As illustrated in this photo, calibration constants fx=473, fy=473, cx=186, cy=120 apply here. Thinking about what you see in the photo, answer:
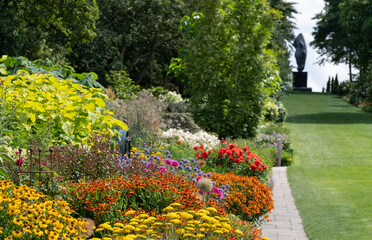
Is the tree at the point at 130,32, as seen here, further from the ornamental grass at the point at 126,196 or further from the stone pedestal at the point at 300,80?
the stone pedestal at the point at 300,80

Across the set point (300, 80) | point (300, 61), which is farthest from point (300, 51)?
point (300, 80)

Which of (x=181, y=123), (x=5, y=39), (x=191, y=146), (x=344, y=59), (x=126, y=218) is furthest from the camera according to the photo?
(x=344, y=59)

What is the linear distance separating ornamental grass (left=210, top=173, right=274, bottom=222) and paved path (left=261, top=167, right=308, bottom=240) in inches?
21.3

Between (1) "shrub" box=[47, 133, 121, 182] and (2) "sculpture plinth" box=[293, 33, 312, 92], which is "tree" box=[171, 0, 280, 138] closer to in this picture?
(1) "shrub" box=[47, 133, 121, 182]

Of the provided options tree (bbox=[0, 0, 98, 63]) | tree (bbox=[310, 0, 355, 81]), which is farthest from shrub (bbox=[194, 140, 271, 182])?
tree (bbox=[310, 0, 355, 81])

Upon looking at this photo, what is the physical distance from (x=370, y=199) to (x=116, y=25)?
15473 mm

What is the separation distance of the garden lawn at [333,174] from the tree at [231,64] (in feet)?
6.61

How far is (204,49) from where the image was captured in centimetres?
1227

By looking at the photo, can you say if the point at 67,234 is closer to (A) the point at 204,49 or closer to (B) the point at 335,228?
(B) the point at 335,228

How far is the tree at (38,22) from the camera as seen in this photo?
14.7 metres

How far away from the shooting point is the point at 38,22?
1608cm

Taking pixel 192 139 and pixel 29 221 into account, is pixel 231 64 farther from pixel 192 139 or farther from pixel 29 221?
pixel 29 221

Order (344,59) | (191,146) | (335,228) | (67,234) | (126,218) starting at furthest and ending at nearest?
(344,59)
(191,146)
(335,228)
(126,218)
(67,234)

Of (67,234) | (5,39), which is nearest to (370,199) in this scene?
(67,234)
